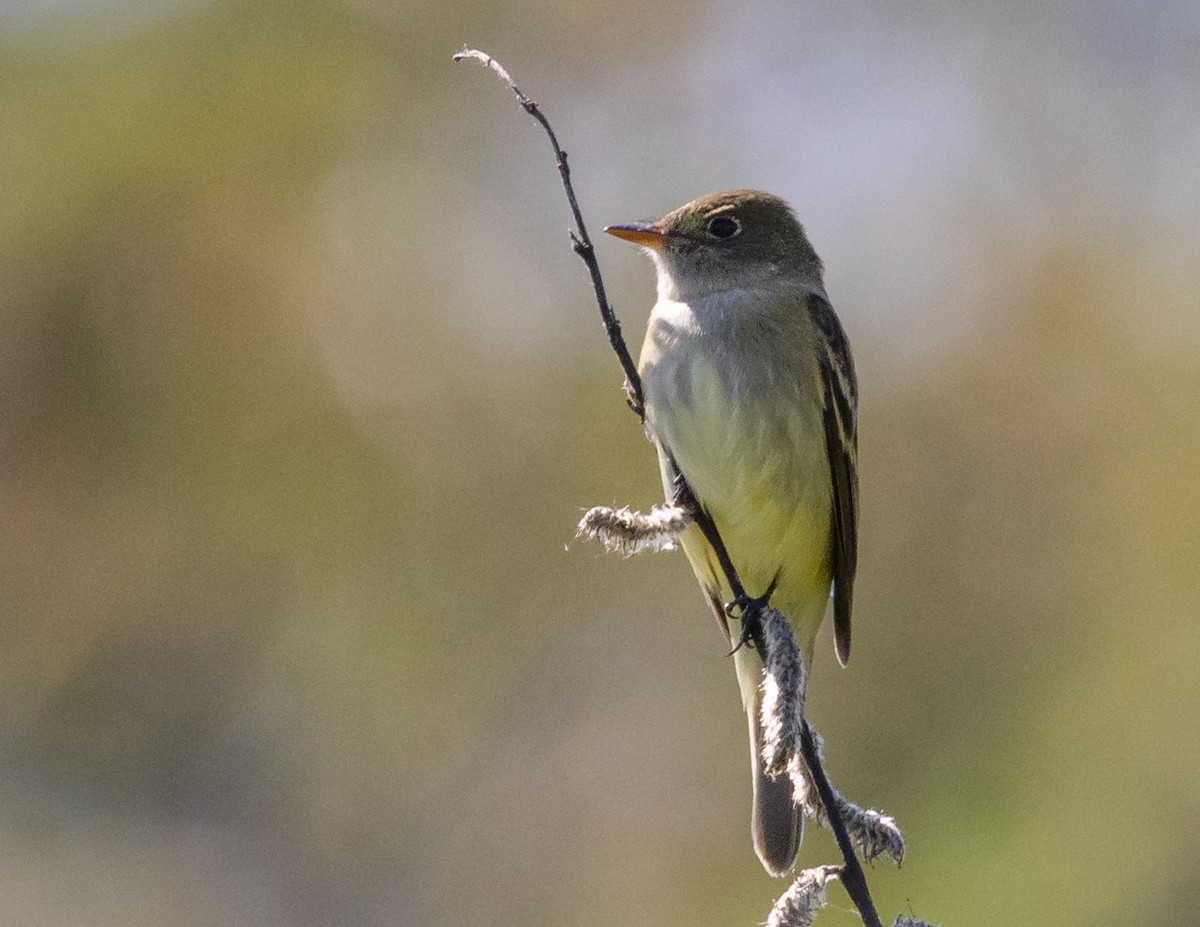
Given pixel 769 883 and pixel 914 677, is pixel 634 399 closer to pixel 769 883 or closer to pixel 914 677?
pixel 769 883

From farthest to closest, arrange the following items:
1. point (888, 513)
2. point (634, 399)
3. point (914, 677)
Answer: point (888, 513)
point (914, 677)
point (634, 399)

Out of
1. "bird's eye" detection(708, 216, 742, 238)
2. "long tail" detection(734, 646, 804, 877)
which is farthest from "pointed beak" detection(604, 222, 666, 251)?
"long tail" detection(734, 646, 804, 877)

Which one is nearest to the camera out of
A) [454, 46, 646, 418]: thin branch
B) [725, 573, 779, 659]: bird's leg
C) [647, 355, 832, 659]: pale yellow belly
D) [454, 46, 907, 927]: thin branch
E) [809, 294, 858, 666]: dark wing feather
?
[454, 46, 907, 927]: thin branch

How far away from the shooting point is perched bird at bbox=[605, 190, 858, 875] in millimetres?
4457

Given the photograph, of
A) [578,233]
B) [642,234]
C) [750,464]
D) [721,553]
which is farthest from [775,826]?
[578,233]

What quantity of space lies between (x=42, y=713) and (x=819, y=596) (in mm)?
6785

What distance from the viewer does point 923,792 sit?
8.21 meters

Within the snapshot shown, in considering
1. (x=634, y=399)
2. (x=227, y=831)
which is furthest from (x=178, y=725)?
(x=634, y=399)

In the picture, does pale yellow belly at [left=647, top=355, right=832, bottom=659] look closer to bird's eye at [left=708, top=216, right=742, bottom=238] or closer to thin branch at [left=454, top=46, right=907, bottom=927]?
thin branch at [left=454, top=46, right=907, bottom=927]

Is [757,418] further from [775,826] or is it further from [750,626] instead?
[775,826]

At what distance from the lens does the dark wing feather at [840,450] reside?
474 centimetres

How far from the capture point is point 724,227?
16.7ft

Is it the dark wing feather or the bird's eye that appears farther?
the bird's eye

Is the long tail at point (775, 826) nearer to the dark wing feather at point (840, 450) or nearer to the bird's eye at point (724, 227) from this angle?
the dark wing feather at point (840, 450)
